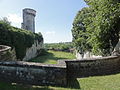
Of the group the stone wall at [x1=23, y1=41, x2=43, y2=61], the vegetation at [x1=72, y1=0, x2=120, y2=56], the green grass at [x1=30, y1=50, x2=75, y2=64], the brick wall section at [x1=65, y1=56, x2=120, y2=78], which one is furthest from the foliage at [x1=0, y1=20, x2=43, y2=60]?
the brick wall section at [x1=65, y1=56, x2=120, y2=78]

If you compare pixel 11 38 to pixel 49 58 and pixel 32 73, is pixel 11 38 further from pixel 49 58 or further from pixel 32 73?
pixel 32 73

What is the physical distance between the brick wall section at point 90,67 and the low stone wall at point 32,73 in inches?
58.9

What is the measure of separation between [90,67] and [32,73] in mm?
3031

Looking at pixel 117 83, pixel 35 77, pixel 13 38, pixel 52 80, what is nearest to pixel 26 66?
pixel 35 77

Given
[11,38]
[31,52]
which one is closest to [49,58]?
[31,52]

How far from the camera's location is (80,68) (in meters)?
8.00

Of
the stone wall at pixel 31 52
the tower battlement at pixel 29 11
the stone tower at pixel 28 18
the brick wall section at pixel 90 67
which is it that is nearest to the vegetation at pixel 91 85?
the brick wall section at pixel 90 67

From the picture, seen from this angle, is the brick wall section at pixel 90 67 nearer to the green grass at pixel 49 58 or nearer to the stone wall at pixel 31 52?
the green grass at pixel 49 58

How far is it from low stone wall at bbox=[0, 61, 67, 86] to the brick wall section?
4.91 ft

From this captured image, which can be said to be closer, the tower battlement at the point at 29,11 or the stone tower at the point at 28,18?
the tower battlement at the point at 29,11

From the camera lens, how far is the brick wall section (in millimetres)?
7867

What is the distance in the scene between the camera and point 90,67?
26.7 ft

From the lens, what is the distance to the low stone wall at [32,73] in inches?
241

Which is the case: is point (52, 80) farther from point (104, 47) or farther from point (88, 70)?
point (104, 47)
